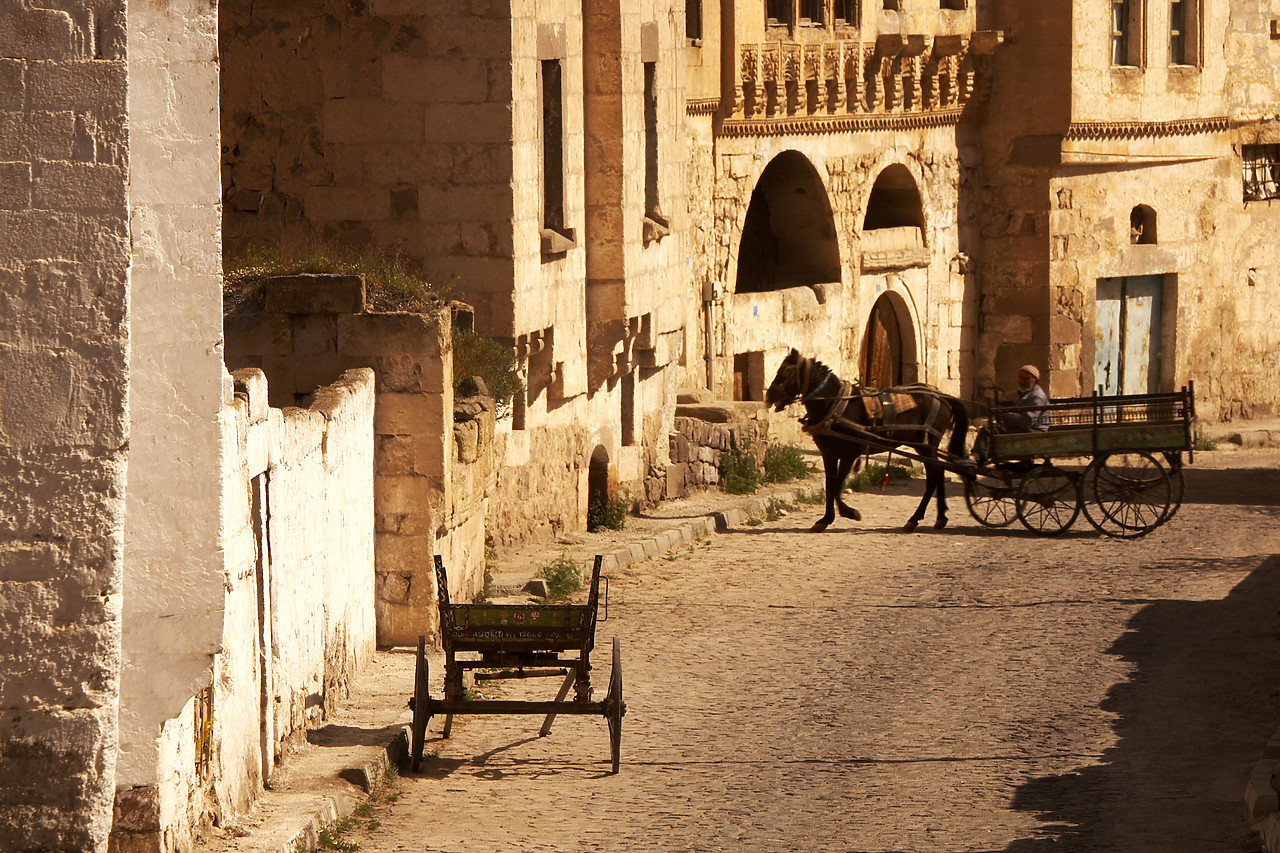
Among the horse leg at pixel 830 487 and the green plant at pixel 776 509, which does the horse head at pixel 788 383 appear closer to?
the horse leg at pixel 830 487

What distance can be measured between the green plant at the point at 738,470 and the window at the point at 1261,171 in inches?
457

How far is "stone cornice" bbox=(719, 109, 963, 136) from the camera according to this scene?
71.3ft

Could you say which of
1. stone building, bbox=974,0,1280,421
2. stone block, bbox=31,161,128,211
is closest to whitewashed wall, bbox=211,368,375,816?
stone block, bbox=31,161,128,211

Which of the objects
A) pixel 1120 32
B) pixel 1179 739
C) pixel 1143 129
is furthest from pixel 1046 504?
Result: pixel 1120 32

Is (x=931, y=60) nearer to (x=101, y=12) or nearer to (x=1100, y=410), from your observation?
(x=1100, y=410)

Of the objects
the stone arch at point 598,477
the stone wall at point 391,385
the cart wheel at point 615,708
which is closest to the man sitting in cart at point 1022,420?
the stone arch at point 598,477

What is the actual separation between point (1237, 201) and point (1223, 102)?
1.50 meters

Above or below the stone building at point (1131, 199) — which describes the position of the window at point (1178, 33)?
above

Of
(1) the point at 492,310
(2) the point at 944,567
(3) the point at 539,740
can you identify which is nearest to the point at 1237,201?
(2) the point at 944,567

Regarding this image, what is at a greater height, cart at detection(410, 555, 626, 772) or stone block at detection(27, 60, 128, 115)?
stone block at detection(27, 60, 128, 115)

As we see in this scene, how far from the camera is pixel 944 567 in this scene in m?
15.4

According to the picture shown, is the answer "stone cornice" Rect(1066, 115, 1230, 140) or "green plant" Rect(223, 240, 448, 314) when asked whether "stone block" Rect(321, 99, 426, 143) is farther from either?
"stone cornice" Rect(1066, 115, 1230, 140)

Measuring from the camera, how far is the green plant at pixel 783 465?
19922 millimetres

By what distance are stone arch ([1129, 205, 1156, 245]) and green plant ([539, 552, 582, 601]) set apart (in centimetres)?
1458
